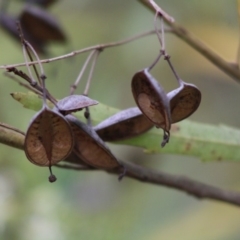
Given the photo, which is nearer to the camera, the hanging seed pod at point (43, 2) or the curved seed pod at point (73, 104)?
the curved seed pod at point (73, 104)

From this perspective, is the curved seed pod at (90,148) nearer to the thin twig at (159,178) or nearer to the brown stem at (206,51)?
the thin twig at (159,178)

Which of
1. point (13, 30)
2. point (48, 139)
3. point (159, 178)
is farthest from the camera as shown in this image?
point (13, 30)

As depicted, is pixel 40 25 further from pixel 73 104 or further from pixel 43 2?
pixel 73 104

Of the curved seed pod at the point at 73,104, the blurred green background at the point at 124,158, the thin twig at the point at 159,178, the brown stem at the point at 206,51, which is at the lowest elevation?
the blurred green background at the point at 124,158

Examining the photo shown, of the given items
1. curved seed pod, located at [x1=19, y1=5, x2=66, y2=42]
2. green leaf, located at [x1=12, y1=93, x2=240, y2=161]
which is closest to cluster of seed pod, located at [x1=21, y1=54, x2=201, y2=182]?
green leaf, located at [x1=12, y1=93, x2=240, y2=161]

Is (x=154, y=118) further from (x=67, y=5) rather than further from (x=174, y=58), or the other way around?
(x=67, y=5)

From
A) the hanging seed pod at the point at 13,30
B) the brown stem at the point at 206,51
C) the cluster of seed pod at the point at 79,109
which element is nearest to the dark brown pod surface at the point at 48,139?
the cluster of seed pod at the point at 79,109

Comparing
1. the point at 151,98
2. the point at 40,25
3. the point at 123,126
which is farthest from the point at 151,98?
the point at 40,25

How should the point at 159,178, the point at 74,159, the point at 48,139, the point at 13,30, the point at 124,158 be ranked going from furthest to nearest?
the point at 124,158
the point at 13,30
the point at 159,178
the point at 74,159
the point at 48,139

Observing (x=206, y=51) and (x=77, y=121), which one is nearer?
(x=77, y=121)
